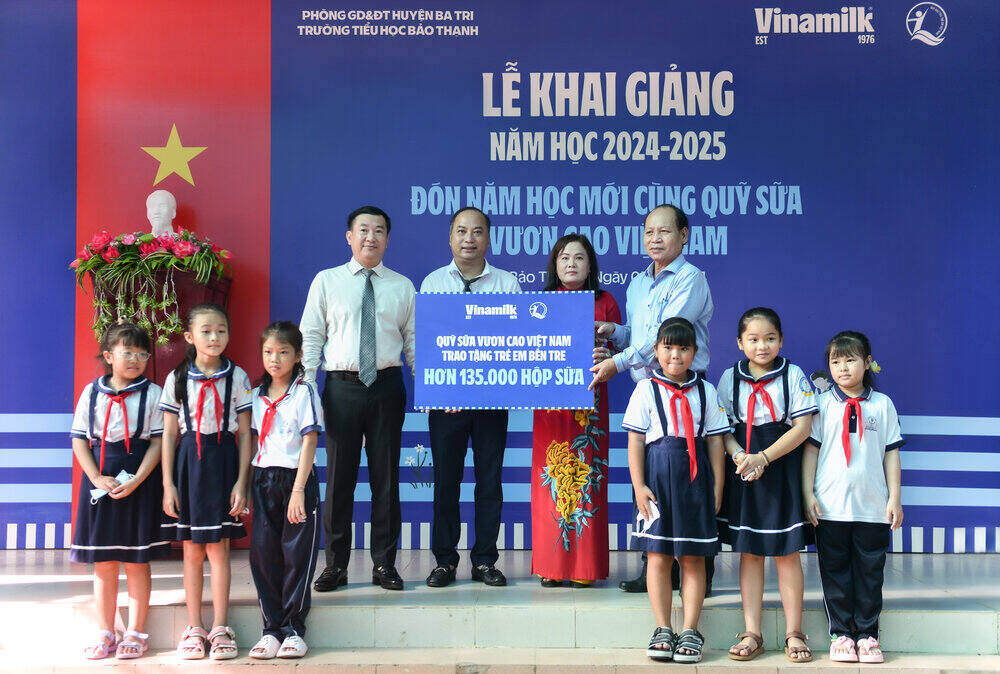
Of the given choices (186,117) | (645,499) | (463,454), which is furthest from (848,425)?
(186,117)

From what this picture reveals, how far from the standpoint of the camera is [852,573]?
3.65m

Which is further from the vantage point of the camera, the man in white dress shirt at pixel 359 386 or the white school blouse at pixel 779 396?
the man in white dress shirt at pixel 359 386

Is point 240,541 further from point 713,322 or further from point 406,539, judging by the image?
point 713,322

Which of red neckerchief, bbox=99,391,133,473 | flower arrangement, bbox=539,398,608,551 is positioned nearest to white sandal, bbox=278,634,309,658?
red neckerchief, bbox=99,391,133,473

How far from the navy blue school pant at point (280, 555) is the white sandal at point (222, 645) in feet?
0.49

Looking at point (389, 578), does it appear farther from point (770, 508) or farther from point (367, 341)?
point (770, 508)

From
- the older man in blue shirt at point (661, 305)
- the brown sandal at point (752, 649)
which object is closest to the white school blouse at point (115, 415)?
the older man in blue shirt at point (661, 305)

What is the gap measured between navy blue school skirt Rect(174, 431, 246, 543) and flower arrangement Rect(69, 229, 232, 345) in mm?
1255

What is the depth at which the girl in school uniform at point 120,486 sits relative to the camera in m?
3.66

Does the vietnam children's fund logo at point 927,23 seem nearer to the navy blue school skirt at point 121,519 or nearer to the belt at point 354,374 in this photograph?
the belt at point 354,374

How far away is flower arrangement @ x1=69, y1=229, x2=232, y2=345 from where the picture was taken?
4.77 meters

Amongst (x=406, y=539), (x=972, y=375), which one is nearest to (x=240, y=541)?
(x=406, y=539)

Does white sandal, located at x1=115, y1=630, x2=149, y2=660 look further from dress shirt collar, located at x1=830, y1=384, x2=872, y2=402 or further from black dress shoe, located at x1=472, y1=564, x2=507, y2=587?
dress shirt collar, located at x1=830, y1=384, x2=872, y2=402

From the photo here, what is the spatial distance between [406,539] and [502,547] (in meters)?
0.61
